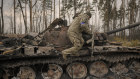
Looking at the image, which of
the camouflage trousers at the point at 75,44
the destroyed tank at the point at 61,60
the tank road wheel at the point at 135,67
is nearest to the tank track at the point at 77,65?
the destroyed tank at the point at 61,60

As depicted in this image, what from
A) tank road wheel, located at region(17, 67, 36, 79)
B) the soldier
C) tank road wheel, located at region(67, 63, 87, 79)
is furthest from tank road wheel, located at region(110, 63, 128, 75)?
tank road wheel, located at region(17, 67, 36, 79)

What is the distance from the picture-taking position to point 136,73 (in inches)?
230

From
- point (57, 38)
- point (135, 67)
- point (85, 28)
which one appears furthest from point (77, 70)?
point (135, 67)

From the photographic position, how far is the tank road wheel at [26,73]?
15.3 ft

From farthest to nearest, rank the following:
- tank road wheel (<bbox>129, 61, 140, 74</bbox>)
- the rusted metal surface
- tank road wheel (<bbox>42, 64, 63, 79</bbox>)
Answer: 1. tank road wheel (<bbox>129, 61, 140, 74</bbox>)
2. the rusted metal surface
3. tank road wheel (<bbox>42, 64, 63, 79</bbox>)

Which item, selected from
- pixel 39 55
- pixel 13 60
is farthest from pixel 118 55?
pixel 13 60

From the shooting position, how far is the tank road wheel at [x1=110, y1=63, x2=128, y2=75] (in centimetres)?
572

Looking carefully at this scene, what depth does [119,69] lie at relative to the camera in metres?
5.78

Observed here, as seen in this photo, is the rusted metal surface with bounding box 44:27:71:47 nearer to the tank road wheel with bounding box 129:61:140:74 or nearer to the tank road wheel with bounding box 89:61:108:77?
the tank road wheel with bounding box 89:61:108:77

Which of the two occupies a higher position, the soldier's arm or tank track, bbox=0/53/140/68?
the soldier's arm

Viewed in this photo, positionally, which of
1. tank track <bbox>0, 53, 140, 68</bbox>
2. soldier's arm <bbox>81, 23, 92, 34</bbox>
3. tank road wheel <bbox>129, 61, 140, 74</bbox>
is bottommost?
tank road wheel <bbox>129, 61, 140, 74</bbox>

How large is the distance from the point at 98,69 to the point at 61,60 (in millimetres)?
2006

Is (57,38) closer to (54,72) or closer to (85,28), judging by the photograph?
(85,28)

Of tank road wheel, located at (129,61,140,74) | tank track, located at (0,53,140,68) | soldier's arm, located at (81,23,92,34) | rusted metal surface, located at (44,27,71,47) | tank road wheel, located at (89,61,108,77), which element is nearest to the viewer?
tank track, located at (0,53,140,68)
